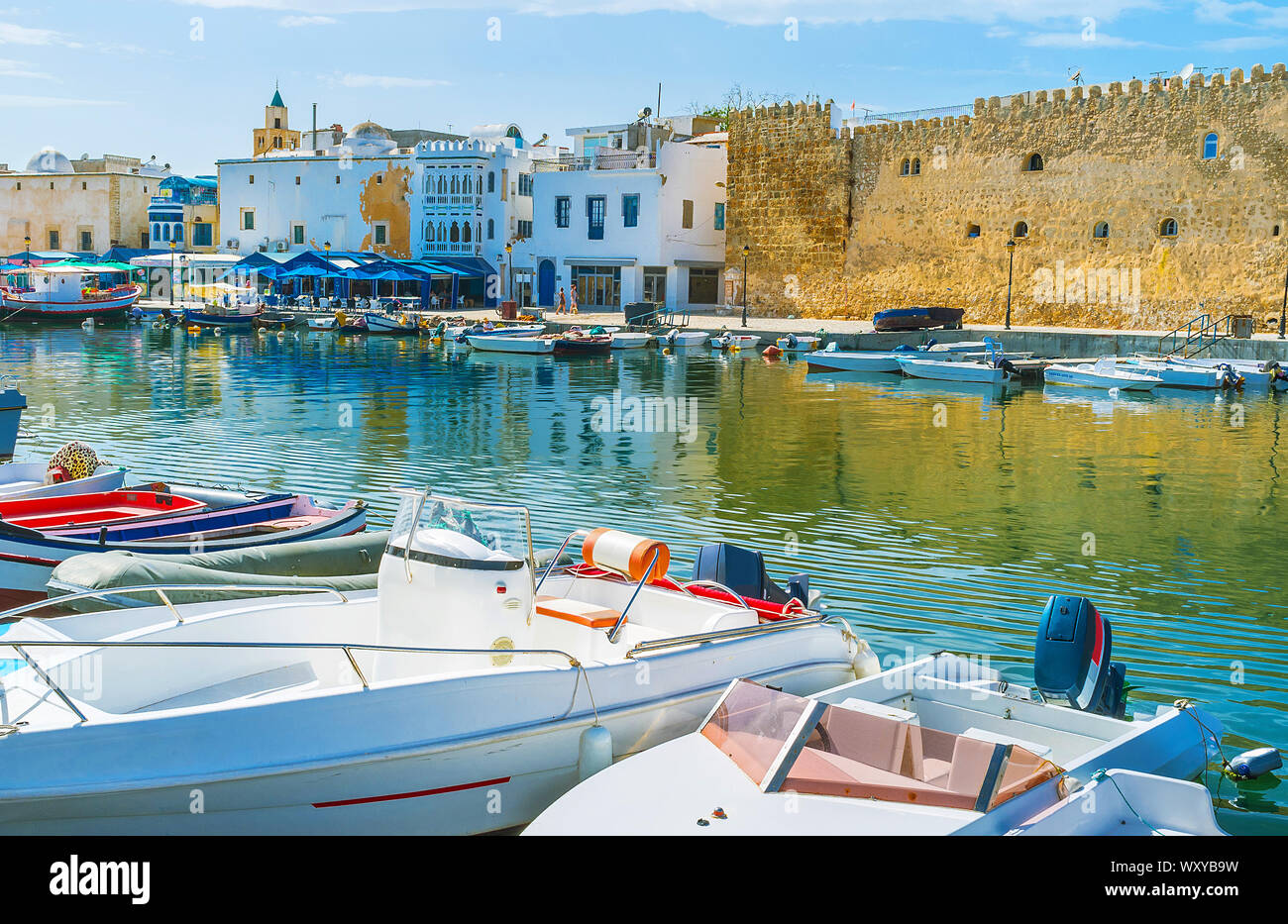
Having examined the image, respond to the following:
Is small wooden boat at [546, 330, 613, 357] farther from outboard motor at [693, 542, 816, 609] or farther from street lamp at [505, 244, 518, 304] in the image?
outboard motor at [693, 542, 816, 609]

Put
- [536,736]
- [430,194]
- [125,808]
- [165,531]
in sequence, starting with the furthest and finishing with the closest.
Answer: [430,194]
[165,531]
[536,736]
[125,808]

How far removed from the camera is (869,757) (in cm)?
589

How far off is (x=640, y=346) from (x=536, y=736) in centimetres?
3453

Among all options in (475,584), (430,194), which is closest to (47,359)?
(430,194)

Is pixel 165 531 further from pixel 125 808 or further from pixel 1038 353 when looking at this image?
pixel 1038 353

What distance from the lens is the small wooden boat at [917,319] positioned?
1566 inches

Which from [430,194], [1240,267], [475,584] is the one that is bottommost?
[475,584]

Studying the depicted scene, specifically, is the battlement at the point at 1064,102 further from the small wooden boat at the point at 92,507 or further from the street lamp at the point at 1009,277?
the small wooden boat at the point at 92,507

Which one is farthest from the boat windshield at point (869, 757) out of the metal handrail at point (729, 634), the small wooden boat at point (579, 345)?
the small wooden boat at point (579, 345)

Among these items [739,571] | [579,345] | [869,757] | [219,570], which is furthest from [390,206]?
[869,757]

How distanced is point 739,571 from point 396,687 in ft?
12.7

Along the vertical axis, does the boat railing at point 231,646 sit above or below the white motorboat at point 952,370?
below

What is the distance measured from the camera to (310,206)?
56.4 metres

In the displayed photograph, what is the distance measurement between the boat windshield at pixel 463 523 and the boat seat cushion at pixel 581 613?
55cm
